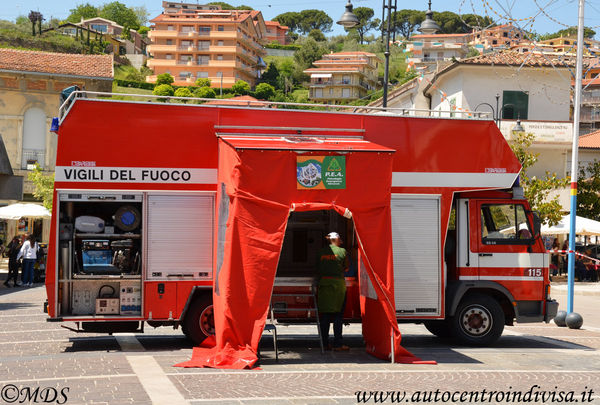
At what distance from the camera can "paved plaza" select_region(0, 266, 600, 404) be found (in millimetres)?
9148

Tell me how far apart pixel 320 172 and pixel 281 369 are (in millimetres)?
2875

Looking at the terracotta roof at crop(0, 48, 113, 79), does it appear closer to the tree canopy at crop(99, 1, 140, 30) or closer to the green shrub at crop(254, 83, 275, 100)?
the green shrub at crop(254, 83, 275, 100)

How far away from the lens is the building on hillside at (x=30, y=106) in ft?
157

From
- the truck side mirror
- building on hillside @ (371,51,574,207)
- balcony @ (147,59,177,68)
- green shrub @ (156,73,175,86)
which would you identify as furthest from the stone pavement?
balcony @ (147,59,177,68)

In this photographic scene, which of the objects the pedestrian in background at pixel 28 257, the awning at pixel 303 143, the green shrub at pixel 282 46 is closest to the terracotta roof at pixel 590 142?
the pedestrian in background at pixel 28 257

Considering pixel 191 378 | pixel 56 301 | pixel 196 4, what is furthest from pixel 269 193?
pixel 196 4

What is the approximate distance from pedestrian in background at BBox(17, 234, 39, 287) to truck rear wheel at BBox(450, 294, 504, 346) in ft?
61.3

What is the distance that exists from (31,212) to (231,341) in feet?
77.3

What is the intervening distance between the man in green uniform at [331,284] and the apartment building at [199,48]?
121m

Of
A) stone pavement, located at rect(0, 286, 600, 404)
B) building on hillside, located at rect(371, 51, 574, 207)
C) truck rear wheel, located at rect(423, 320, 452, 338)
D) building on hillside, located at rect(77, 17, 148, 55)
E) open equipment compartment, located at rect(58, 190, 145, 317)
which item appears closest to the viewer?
stone pavement, located at rect(0, 286, 600, 404)

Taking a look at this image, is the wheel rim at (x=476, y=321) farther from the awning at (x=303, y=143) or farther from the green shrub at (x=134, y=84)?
the green shrub at (x=134, y=84)

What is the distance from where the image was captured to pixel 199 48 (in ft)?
447

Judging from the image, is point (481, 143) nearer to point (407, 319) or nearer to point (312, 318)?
point (407, 319)

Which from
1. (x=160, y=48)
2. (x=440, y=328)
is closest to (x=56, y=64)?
(x=440, y=328)
